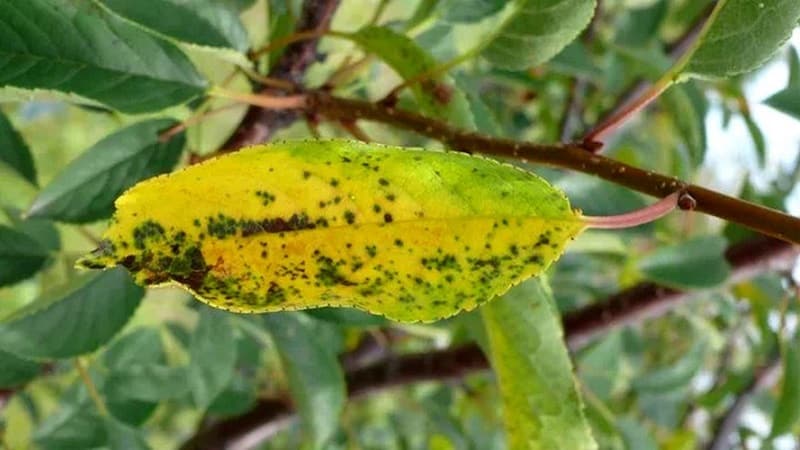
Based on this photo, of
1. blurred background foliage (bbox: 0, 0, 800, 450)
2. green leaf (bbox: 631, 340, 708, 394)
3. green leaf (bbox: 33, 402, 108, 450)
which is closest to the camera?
blurred background foliage (bbox: 0, 0, 800, 450)

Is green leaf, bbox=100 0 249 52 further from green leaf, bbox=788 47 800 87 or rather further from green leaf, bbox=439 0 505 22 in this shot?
→ green leaf, bbox=788 47 800 87

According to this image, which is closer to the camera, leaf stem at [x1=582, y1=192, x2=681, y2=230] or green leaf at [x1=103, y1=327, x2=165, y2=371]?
leaf stem at [x1=582, y1=192, x2=681, y2=230]

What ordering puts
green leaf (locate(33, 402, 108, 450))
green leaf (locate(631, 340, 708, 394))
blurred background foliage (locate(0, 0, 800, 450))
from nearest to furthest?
blurred background foliage (locate(0, 0, 800, 450)) → green leaf (locate(33, 402, 108, 450)) → green leaf (locate(631, 340, 708, 394))

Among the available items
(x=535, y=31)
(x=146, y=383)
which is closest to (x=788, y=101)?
(x=535, y=31)

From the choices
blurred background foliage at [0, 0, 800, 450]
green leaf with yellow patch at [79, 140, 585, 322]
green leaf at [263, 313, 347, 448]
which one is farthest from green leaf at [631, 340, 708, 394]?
green leaf with yellow patch at [79, 140, 585, 322]

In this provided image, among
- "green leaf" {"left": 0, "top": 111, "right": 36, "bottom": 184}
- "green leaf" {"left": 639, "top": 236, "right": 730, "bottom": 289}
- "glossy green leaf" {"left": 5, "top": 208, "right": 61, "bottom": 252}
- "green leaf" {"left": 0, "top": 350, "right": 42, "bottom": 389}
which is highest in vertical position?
"green leaf" {"left": 639, "top": 236, "right": 730, "bottom": 289}

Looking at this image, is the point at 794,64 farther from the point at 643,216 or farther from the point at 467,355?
the point at 643,216

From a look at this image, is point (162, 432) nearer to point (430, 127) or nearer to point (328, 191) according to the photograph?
point (430, 127)

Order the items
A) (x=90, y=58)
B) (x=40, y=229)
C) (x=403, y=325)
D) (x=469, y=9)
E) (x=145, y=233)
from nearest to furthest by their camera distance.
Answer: (x=145, y=233) → (x=90, y=58) → (x=469, y=9) → (x=40, y=229) → (x=403, y=325)
